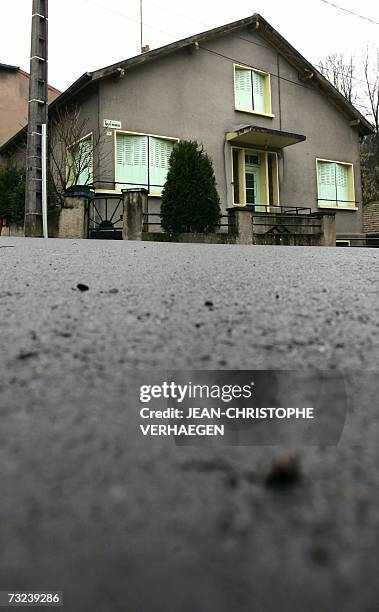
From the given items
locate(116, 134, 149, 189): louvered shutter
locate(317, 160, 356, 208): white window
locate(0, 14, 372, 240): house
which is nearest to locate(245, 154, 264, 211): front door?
locate(0, 14, 372, 240): house

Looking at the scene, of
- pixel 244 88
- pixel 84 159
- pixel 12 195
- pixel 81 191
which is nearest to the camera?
pixel 81 191

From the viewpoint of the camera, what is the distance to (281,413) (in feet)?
1.38

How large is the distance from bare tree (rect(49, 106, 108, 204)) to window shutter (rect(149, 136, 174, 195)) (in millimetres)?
1182

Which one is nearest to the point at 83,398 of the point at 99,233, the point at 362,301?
the point at 362,301

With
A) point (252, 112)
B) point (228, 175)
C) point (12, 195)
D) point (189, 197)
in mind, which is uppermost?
point (252, 112)

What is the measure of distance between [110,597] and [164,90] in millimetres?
12233

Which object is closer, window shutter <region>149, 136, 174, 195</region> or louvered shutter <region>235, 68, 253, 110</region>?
window shutter <region>149, 136, 174, 195</region>

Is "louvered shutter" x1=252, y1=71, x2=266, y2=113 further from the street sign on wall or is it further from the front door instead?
the street sign on wall

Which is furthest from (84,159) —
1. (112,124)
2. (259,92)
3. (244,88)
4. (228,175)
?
(259,92)

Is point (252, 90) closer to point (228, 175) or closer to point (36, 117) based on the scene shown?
point (228, 175)

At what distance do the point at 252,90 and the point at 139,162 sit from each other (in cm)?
412

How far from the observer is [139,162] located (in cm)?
1095

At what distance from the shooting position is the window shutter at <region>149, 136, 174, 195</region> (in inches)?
437

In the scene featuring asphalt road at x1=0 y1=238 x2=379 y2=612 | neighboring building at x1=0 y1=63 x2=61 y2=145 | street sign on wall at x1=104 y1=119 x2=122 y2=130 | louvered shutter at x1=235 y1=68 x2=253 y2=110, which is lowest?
asphalt road at x1=0 y1=238 x2=379 y2=612
